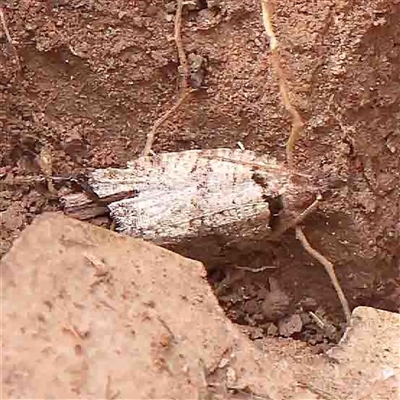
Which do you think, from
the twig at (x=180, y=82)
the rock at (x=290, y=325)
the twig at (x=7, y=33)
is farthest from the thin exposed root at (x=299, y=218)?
the twig at (x=7, y=33)

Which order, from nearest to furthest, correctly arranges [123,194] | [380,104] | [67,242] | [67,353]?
[67,353] < [67,242] < [123,194] < [380,104]

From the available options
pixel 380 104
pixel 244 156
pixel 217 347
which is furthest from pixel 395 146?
pixel 217 347

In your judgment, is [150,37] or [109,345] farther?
[150,37]

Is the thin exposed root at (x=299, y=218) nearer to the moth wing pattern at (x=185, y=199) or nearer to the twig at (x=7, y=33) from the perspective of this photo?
the moth wing pattern at (x=185, y=199)

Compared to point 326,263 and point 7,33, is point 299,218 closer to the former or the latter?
point 326,263

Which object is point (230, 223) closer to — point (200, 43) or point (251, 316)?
point (251, 316)

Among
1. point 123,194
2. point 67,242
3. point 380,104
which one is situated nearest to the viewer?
point 67,242
